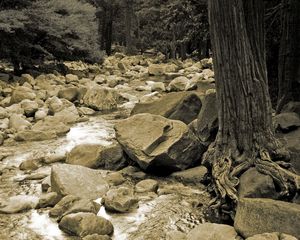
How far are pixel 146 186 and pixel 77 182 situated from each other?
0.86 m

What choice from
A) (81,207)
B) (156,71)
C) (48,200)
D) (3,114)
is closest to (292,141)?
(81,207)

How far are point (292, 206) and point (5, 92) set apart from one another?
938cm

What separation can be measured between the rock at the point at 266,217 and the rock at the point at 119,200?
129 centimetres

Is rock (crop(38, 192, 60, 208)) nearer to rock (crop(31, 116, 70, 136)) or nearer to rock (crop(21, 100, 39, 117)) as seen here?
rock (crop(31, 116, 70, 136))

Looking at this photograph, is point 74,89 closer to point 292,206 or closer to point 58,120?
point 58,120

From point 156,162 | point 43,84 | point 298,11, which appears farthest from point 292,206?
point 43,84

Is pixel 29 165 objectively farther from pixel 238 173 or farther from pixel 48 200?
pixel 238 173

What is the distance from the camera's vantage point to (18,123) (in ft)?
28.7

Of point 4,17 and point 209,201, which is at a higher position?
point 4,17

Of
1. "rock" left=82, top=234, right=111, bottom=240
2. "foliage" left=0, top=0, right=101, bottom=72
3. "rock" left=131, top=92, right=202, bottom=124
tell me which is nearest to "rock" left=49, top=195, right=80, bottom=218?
"rock" left=82, top=234, right=111, bottom=240

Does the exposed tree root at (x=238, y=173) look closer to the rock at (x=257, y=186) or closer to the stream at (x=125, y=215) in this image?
the rock at (x=257, y=186)

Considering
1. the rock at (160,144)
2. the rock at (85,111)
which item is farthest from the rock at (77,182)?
the rock at (85,111)

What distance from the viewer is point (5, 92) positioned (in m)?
11.7

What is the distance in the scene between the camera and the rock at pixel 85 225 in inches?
166
